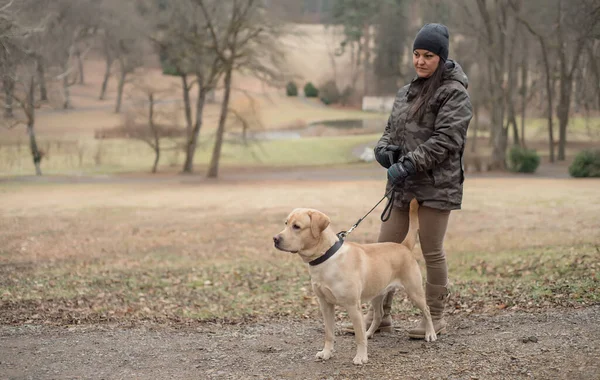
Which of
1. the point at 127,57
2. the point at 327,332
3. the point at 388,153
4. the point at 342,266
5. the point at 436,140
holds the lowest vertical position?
the point at 327,332

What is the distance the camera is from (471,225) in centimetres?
1628

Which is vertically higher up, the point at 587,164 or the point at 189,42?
the point at 189,42

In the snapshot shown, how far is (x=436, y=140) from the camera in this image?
5031 millimetres

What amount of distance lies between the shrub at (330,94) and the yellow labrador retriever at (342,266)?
225 ft

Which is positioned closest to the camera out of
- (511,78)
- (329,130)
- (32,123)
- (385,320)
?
(385,320)

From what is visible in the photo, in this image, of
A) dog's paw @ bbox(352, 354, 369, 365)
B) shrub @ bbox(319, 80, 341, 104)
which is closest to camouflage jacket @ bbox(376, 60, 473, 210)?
dog's paw @ bbox(352, 354, 369, 365)

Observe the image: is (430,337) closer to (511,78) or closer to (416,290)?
(416,290)

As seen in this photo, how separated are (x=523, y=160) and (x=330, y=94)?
4026cm

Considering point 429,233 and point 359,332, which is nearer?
point 359,332

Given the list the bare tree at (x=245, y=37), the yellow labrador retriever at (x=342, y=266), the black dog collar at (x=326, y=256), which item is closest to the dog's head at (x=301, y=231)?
the yellow labrador retriever at (x=342, y=266)

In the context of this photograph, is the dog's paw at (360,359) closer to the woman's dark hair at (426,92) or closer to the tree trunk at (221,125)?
the woman's dark hair at (426,92)

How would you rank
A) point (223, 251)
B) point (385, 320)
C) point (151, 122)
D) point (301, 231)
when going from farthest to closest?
1. point (151, 122)
2. point (223, 251)
3. point (385, 320)
4. point (301, 231)

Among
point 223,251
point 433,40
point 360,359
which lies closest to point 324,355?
point 360,359

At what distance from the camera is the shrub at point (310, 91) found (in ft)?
242
